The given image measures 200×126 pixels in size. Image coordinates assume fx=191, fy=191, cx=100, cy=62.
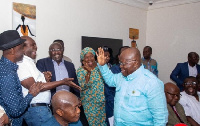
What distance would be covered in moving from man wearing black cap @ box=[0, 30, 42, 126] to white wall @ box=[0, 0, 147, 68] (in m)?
1.92

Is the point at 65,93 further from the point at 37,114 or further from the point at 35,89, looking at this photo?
the point at 37,114

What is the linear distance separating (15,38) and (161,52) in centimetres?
521

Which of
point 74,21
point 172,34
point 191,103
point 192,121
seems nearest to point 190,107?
point 191,103

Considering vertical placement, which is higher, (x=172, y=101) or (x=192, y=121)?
(x=172, y=101)

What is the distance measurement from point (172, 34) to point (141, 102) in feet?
15.6

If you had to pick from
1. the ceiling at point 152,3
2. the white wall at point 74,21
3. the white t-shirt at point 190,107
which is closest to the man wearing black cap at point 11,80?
the white wall at point 74,21

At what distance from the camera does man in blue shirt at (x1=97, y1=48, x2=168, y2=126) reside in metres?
1.60

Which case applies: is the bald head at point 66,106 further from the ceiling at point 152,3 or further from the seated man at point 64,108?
the ceiling at point 152,3

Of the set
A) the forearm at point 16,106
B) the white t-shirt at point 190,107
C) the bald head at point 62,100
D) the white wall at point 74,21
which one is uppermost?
the white wall at point 74,21

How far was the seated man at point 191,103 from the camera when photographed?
9.24 ft

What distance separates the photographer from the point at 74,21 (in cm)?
441

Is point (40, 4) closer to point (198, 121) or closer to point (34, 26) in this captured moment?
point (34, 26)

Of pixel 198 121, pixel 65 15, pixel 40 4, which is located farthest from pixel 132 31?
pixel 198 121

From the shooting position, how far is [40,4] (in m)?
3.85
